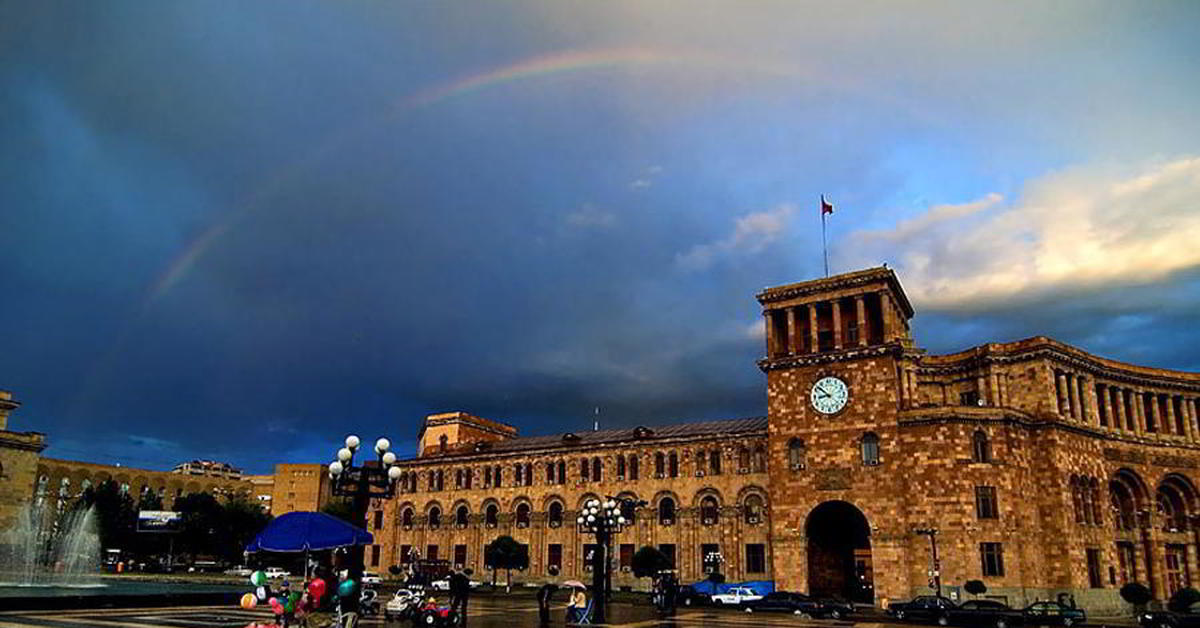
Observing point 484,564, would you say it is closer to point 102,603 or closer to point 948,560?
point 948,560

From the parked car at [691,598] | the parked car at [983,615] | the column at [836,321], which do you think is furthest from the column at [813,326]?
the parked car at [983,615]

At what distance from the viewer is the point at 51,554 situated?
76.9 m

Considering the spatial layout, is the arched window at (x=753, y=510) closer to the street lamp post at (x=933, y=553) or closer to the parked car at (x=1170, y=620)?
the street lamp post at (x=933, y=553)

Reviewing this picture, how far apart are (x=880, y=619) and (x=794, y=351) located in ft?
61.5

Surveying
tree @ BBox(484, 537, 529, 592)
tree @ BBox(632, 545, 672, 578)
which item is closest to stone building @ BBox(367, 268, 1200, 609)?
tree @ BBox(484, 537, 529, 592)

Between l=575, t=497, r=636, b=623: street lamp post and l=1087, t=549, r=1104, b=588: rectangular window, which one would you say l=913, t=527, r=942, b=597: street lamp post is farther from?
l=575, t=497, r=636, b=623: street lamp post

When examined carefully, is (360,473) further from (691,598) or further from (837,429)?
(837,429)

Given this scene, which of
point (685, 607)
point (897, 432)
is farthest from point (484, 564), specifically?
point (897, 432)

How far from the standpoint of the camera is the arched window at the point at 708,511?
188 feet

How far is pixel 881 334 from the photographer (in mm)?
50906

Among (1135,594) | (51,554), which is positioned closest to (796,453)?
(1135,594)

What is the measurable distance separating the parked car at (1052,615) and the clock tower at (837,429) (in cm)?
898

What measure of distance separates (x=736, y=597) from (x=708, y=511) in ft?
41.3

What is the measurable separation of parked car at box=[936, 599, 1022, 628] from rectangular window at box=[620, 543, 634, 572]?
2726cm
